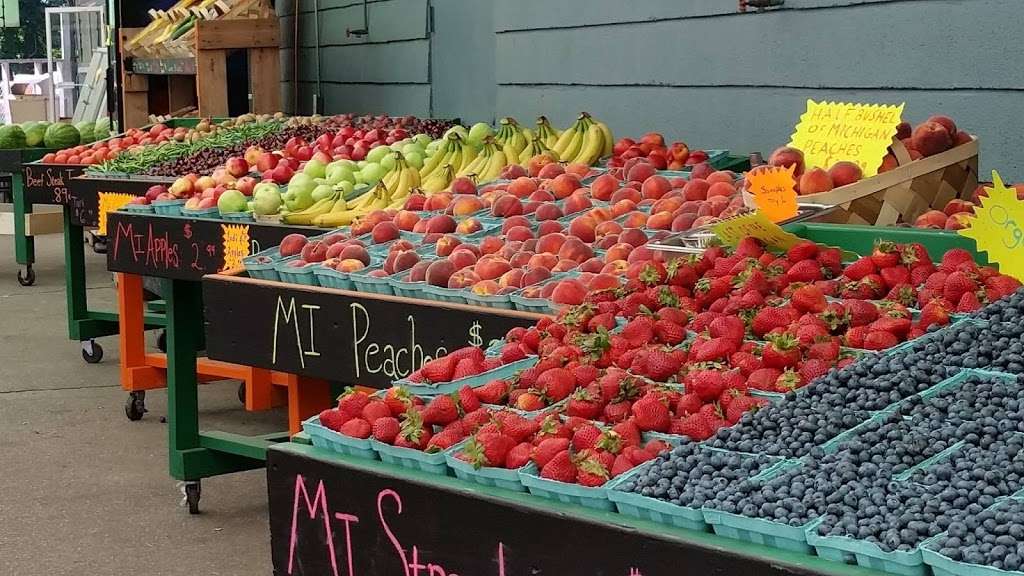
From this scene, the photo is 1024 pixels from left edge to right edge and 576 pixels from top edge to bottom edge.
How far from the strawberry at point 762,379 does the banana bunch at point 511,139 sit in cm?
305

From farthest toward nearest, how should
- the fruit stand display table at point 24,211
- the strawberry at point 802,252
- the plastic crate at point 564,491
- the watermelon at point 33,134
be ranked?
the watermelon at point 33,134 < the fruit stand display table at point 24,211 < the strawberry at point 802,252 < the plastic crate at point 564,491

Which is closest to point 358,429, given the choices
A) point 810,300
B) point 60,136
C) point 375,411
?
point 375,411

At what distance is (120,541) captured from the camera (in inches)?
190

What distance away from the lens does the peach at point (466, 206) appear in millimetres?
4520

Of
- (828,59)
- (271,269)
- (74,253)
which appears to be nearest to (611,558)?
(271,269)

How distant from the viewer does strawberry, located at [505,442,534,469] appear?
231cm

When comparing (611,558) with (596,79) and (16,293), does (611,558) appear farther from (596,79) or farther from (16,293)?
(16,293)

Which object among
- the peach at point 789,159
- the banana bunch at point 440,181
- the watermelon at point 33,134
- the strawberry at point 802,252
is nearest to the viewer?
the strawberry at point 802,252

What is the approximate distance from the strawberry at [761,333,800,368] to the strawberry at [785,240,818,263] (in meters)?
0.58

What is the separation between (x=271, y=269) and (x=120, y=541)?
1.28 meters

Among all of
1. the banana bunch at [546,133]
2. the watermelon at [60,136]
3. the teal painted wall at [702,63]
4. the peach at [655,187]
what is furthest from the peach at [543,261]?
the watermelon at [60,136]

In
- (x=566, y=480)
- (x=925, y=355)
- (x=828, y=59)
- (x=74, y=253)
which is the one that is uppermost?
(x=828, y=59)

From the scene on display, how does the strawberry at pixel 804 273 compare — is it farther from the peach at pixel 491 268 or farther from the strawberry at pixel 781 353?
the peach at pixel 491 268

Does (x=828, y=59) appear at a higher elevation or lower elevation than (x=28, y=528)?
higher
